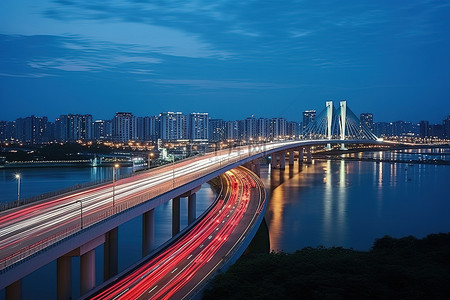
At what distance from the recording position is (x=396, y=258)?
8.85m

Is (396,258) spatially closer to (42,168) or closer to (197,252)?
(197,252)

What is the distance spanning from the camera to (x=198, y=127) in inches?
3179

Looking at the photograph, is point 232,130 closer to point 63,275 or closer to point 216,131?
point 216,131

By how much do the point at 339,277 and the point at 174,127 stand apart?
241 ft

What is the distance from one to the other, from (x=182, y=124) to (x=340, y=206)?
62672 mm

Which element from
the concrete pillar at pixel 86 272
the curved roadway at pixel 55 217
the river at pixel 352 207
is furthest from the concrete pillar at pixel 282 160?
the concrete pillar at pixel 86 272

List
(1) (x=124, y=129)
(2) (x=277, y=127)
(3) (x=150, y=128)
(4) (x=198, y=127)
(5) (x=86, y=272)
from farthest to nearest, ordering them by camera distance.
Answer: (3) (x=150, y=128) → (1) (x=124, y=129) → (4) (x=198, y=127) → (2) (x=277, y=127) → (5) (x=86, y=272)

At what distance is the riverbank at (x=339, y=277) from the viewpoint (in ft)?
22.4

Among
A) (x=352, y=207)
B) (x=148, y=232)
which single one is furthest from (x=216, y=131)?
(x=148, y=232)

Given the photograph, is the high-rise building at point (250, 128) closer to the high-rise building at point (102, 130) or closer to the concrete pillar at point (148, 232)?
the high-rise building at point (102, 130)

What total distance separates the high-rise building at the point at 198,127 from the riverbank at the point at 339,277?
7142 cm

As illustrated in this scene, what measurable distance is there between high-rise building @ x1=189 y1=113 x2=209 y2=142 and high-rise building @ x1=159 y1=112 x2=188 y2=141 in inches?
47.4

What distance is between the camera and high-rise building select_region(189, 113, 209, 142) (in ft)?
263

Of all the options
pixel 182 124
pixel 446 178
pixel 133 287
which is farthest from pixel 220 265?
pixel 182 124
